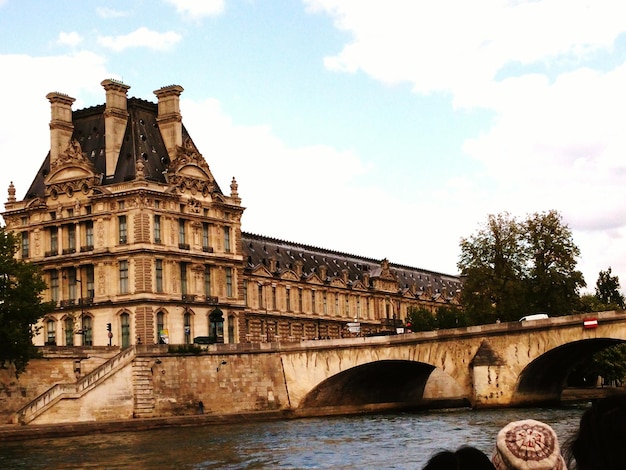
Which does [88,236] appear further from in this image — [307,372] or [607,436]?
[607,436]

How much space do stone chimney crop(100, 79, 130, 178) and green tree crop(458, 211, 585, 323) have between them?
29.7 meters

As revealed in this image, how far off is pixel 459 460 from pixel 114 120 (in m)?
83.0

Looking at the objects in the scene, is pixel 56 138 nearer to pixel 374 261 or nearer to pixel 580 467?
pixel 374 261

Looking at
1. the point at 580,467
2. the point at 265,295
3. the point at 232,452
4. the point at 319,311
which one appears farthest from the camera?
the point at 319,311

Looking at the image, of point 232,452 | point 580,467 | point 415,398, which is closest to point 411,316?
point 415,398

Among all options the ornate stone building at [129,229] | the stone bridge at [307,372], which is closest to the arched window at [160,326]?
the ornate stone building at [129,229]

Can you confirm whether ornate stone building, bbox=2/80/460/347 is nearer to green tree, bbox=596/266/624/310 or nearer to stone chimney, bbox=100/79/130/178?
stone chimney, bbox=100/79/130/178

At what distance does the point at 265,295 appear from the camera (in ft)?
349

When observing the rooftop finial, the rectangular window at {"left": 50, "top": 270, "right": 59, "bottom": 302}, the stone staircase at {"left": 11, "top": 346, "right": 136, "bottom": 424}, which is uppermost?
the rooftop finial

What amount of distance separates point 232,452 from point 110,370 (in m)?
24.7

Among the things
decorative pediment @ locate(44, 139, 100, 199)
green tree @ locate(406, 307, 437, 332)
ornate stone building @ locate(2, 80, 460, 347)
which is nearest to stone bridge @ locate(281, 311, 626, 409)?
ornate stone building @ locate(2, 80, 460, 347)

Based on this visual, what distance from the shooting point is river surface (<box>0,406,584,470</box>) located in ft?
123

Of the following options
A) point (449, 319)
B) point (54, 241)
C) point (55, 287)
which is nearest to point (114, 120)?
point (54, 241)

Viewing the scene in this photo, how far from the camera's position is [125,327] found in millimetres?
81625
